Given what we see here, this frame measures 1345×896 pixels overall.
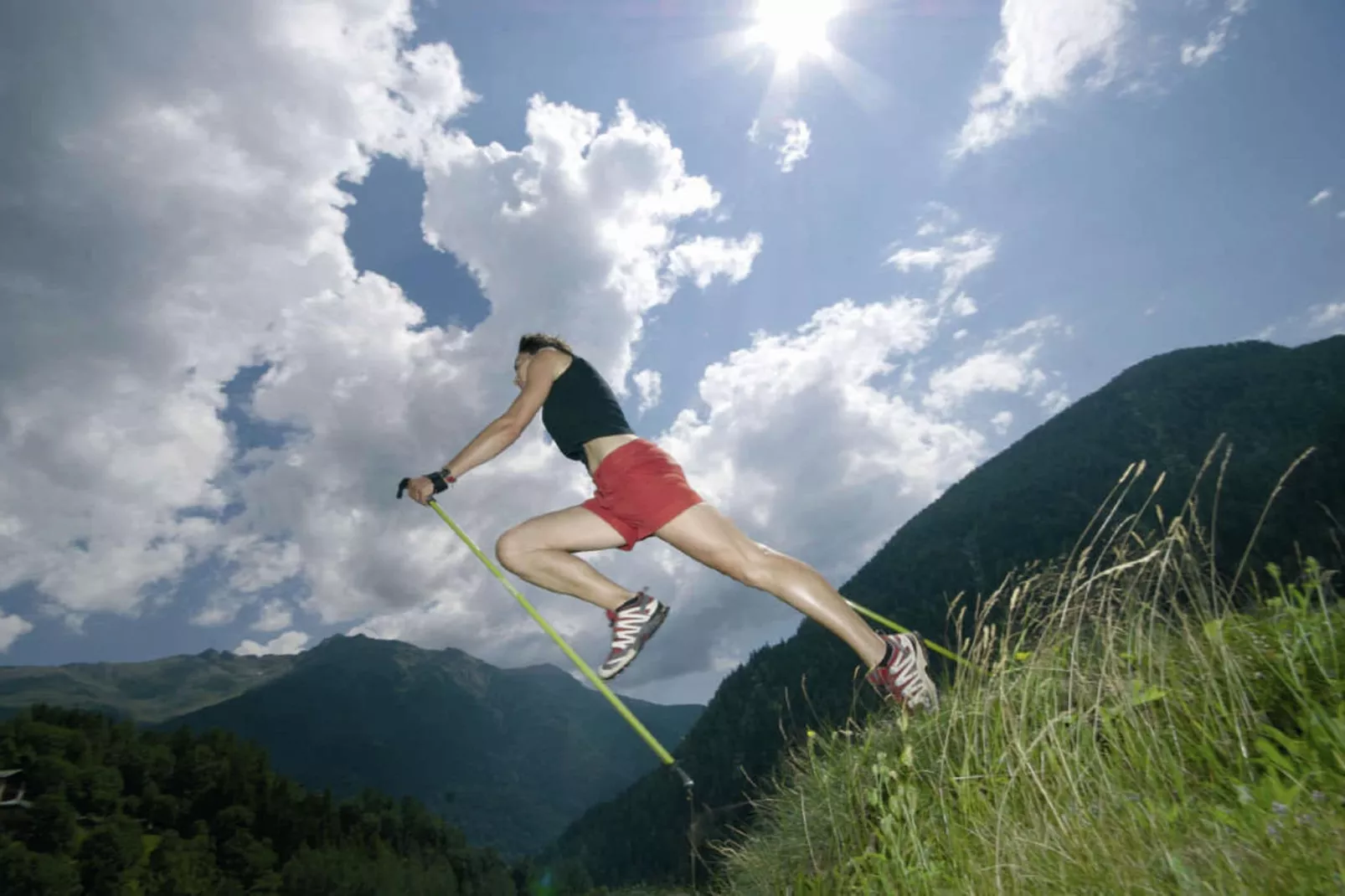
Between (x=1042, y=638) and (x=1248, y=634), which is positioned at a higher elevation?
(x=1042, y=638)

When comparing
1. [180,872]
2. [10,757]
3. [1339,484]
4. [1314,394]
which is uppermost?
[10,757]

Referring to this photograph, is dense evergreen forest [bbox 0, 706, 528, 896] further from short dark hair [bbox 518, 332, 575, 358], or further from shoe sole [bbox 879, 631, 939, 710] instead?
shoe sole [bbox 879, 631, 939, 710]

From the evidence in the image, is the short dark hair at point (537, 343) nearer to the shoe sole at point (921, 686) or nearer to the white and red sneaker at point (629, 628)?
the white and red sneaker at point (629, 628)

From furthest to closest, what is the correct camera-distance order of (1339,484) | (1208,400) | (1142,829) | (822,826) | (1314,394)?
1. (1208,400)
2. (1314,394)
3. (1339,484)
4. (822,826)
5. (1142,829)

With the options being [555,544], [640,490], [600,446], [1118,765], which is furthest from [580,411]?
[1118,765]

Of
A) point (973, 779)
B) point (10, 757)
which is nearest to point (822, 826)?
point (973, 779)

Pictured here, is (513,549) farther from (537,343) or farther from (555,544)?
(537,343)

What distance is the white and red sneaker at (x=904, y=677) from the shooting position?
3.79m

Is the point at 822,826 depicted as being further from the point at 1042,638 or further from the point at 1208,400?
the point at 1208,400

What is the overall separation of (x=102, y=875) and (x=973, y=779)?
52.9 m

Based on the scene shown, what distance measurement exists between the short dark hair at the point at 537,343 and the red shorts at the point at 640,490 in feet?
2.72

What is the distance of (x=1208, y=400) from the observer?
164125 mm

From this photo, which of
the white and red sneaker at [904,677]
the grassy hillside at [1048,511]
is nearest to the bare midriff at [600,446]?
the white and red sneaker at [904,677]

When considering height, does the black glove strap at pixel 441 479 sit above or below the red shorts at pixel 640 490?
above
